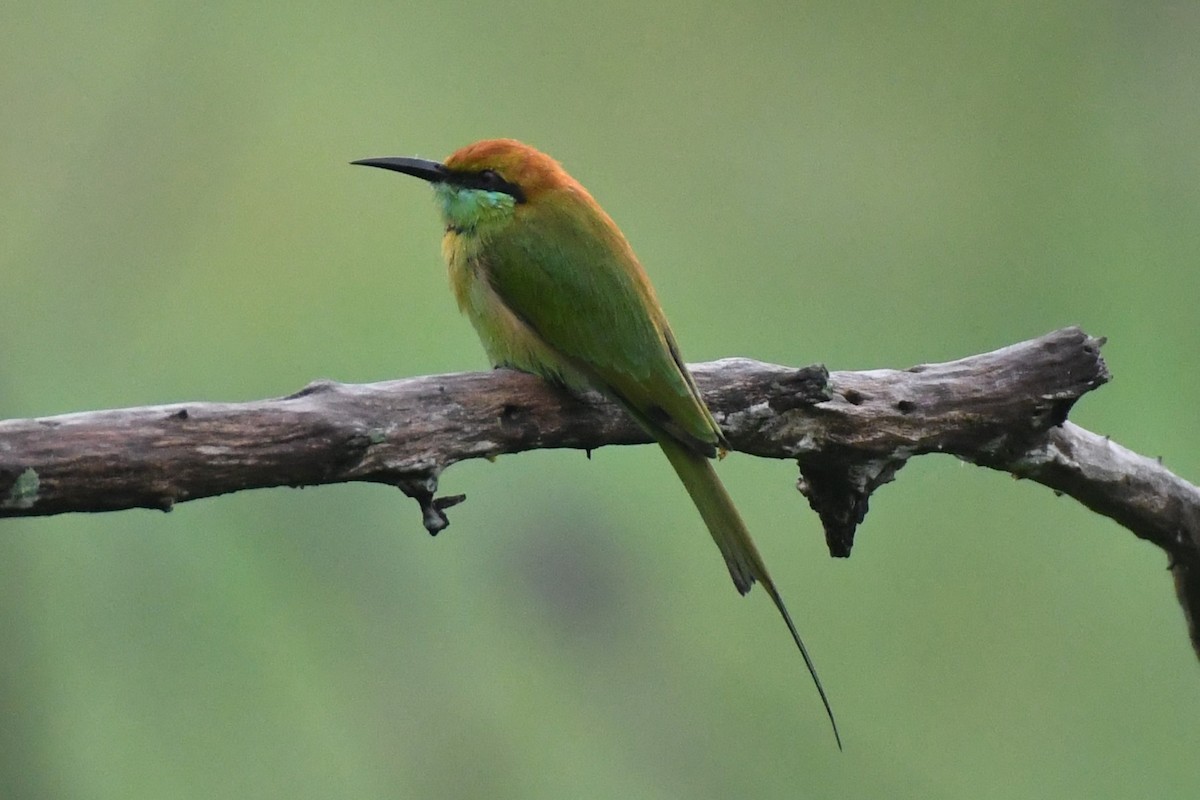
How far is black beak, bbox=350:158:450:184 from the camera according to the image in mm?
2852

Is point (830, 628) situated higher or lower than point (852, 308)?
lower

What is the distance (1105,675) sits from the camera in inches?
175

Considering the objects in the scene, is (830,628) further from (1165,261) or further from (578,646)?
(1165,261)

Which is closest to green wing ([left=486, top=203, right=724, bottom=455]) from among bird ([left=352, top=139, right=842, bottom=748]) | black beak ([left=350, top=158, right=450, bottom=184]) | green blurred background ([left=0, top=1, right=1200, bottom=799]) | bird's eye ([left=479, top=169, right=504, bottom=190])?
bird ([left=352, top=139, right=842, bottom=748])

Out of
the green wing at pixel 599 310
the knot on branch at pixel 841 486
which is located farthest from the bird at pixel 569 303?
the knot on branch at pixel 841 486

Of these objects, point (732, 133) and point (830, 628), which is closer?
point (830, 628)

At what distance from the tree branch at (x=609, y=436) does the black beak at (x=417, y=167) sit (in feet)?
2.46

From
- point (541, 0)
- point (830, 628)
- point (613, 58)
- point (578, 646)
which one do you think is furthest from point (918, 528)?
point (541, 0)

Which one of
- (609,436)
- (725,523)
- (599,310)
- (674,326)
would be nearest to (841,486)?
(725,523)

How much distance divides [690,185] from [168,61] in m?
1.82

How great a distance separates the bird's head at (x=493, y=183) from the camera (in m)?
2.75

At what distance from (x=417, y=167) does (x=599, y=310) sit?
0.64 meters

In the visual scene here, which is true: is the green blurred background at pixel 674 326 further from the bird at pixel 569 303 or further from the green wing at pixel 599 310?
the green wing at pixel 599 310

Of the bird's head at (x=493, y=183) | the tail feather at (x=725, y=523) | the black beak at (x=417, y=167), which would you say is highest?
the black beak at (x=417, y=167)
